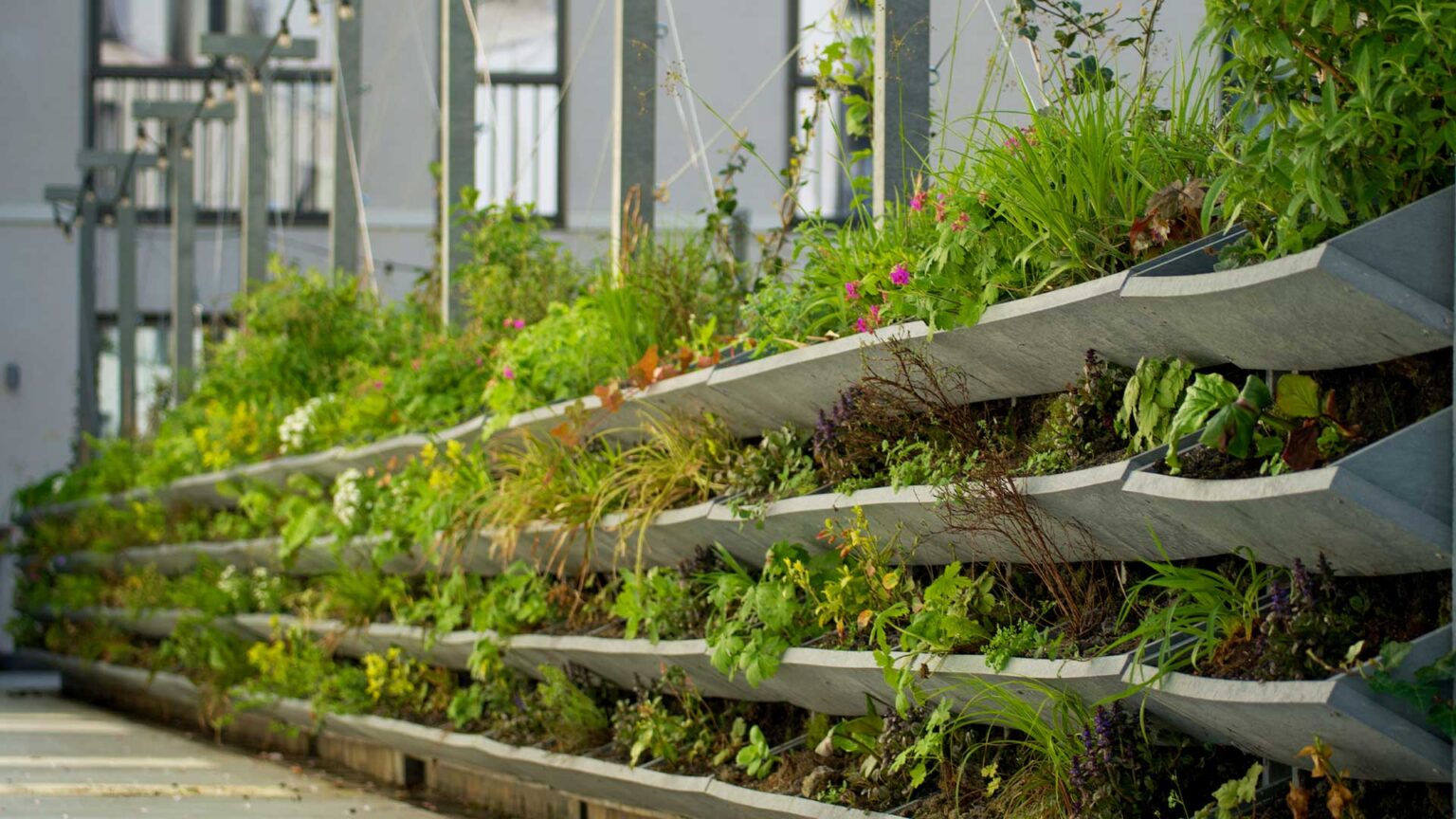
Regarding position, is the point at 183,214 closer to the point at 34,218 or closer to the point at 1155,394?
the point at 34,218

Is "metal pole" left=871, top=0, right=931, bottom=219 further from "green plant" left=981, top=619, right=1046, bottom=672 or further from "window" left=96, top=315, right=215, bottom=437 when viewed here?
"window" left=96, top=315, right=215, bottom=437

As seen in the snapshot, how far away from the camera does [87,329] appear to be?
16703 millimetres

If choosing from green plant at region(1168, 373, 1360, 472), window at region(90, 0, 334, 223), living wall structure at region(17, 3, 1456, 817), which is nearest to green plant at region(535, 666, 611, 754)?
living wall structure at region(17, 3, 1456, 817)

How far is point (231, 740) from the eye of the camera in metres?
9.66

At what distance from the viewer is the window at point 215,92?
18109 mm

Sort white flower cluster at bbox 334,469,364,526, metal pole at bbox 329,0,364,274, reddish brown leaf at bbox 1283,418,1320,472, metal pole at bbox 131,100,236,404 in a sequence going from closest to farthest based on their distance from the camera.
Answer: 1. reddish brown leaf at bbox 1283,418,1320,472
2. white flower cluster at bbox 334,469,364,526
3. metal pole at bbox 329,0,364,274
4. metal pole at bbox 131,100,236,404

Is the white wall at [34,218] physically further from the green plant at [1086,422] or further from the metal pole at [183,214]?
the green plant at [1086,422]

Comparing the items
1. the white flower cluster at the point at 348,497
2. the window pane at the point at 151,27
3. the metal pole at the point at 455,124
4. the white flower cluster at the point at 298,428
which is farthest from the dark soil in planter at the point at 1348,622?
the window pane at the point at 151,27

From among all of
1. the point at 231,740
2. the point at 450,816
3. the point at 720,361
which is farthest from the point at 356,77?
the point at 720,361

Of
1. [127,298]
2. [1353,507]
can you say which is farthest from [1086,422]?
[127,298]

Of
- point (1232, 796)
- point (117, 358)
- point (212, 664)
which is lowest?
point (212, 664)

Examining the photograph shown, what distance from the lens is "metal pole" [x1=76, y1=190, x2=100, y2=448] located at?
53.8 feet

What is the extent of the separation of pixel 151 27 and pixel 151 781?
1310 cm

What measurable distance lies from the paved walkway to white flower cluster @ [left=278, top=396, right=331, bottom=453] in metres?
1.48
